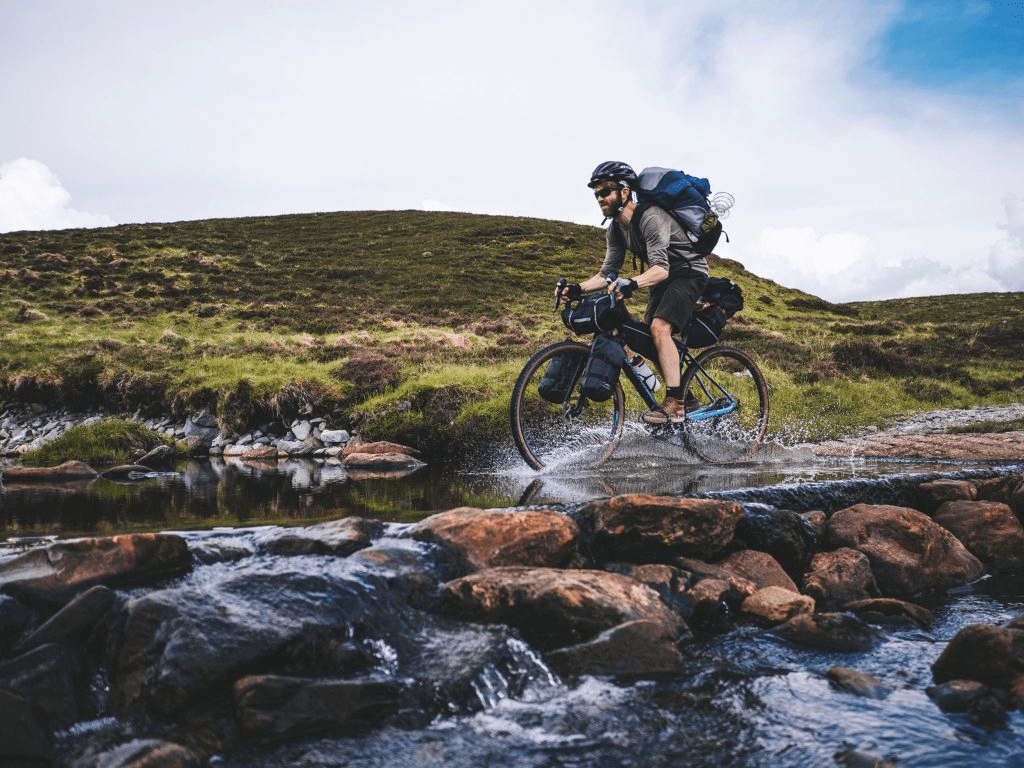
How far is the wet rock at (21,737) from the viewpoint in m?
2.91

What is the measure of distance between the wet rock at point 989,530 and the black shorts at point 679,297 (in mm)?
3452

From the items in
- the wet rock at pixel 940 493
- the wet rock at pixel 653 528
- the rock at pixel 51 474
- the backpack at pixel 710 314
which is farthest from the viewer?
the rock at pixel 51 474

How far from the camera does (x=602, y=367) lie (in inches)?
305

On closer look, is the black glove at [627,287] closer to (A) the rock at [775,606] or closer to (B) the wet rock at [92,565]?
(A) the rock at [775,606]

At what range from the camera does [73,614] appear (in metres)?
3.71

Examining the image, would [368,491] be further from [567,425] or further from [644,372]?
[644,372]

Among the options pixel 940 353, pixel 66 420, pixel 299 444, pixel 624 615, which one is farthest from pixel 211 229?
pixel 624 615

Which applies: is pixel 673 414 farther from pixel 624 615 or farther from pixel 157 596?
pixel 157 596

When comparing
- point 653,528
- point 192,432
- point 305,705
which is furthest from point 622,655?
point 192,432

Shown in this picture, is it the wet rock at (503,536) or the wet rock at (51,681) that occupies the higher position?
the wet rock at (503,536)

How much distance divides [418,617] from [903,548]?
171 inches

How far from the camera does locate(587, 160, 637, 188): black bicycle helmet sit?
7996 mm

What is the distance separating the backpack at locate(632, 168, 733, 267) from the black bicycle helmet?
0.12 metres

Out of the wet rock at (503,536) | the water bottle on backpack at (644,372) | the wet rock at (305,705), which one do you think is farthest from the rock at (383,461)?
the wet rock at (305,705)
